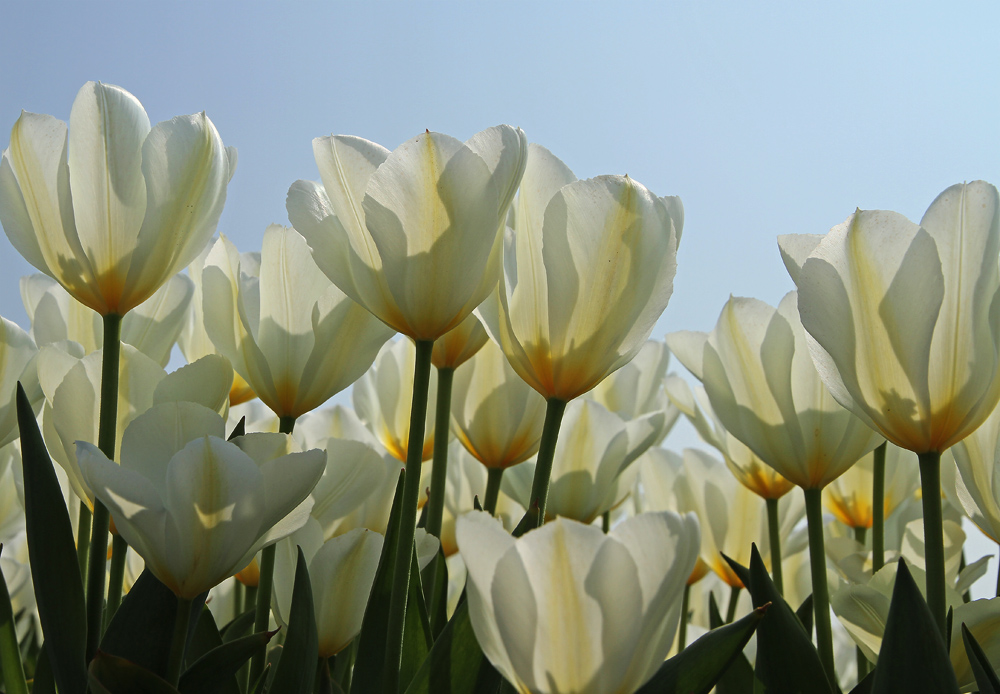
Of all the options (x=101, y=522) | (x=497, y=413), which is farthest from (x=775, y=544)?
(x=101, y=522)

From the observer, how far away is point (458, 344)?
805mm

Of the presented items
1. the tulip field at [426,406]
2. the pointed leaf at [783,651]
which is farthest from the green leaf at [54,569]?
the pointed leaf at [783,651]

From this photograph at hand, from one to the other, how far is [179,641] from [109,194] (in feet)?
1.10

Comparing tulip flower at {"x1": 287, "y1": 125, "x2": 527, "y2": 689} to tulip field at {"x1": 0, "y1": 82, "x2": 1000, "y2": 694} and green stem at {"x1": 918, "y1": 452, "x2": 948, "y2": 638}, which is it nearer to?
tulip field at {"x1": 0, "y1": 82, "x2": 1000, "y2": 694}

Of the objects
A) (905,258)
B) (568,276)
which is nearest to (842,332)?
(905,258)

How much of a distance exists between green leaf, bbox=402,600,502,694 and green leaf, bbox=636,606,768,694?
12cm

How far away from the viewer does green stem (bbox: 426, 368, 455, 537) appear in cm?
78

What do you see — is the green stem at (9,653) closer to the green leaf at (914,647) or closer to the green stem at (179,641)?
the green stem at (179,641)

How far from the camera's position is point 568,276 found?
60 cm

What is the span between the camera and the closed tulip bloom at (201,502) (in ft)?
1.46

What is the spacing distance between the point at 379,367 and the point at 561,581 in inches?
29.6

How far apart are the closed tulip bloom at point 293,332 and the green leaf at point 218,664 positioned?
244 mm

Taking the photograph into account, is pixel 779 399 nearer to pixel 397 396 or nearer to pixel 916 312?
pixel 916 312

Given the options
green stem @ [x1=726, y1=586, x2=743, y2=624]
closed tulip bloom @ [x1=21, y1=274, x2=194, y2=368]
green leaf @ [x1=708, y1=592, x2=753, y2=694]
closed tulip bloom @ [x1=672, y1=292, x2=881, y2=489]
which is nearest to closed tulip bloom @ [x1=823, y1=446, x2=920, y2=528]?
green stem @ [x1=726, y1=586, x2=743, y2=624]
